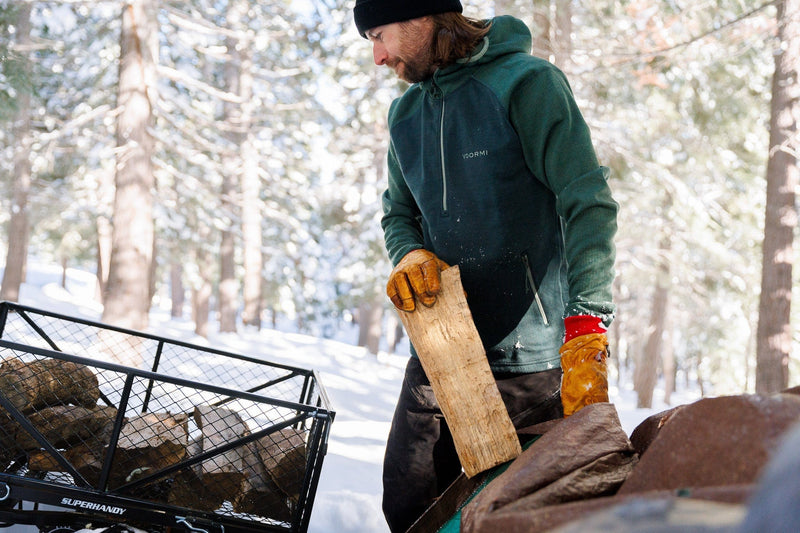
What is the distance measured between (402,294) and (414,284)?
46mm

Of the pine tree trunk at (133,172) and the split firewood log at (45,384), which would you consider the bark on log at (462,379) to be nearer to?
the split firewood log at (45,384)

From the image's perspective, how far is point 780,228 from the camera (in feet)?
29.1

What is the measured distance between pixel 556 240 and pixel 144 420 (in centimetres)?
153

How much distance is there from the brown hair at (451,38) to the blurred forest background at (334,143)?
5616 millimetres

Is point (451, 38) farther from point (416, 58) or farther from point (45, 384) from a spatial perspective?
point (45, 384)

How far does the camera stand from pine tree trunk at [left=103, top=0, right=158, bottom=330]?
27.5 ft

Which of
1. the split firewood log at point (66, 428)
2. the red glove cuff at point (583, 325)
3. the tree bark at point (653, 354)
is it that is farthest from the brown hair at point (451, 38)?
the tree bark at point (653, 354)

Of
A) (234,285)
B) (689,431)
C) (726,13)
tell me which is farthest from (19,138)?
(689,431)

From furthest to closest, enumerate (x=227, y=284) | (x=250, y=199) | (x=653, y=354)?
(x=227, y=284) < (x=250, y=199) < (x=653, y=354)

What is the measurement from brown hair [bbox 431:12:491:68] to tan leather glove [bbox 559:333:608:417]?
3.35 feet

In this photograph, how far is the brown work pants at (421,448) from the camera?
83.9 inches

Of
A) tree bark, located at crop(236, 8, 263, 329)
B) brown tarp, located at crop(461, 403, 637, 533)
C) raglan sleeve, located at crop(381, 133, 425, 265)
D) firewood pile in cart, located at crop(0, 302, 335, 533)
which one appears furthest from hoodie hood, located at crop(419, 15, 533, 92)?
tree bark, located at crop(236, 8, 263, 329)

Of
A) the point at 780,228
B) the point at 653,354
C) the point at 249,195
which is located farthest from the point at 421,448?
Answer: the point at 249,195

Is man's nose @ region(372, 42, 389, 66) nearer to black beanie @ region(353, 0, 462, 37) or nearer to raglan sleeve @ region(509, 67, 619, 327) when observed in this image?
black beanie @ region(353, 0, 462, 37)
